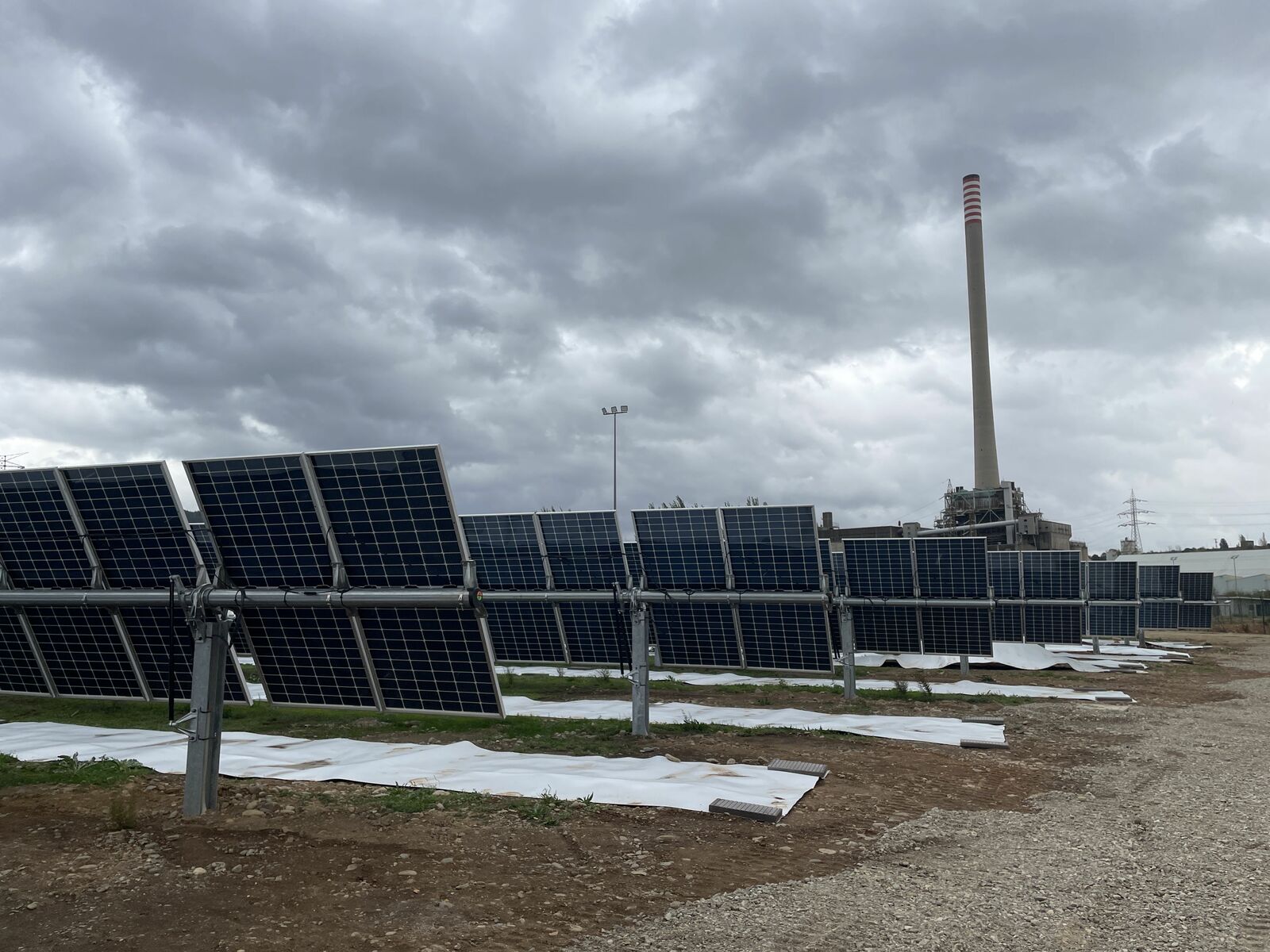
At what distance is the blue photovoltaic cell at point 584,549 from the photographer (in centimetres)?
2477

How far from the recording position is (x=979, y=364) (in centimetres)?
9212

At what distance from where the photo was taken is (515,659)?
28625 mm

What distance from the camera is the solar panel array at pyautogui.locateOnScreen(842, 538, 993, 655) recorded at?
30250mm

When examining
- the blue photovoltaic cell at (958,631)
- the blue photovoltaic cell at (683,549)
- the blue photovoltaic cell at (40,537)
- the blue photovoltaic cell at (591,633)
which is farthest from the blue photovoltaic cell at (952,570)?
the blue photovoltaic cell at (40,537)

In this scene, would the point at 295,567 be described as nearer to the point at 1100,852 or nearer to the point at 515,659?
the point at 1100,852

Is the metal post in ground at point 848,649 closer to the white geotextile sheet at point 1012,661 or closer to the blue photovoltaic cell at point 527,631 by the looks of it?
the blue photovoltaic cell at point 527,631

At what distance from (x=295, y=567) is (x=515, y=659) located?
52.1ft

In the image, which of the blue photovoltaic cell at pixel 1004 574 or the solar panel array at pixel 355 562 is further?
the blue photovoltaic cell at pixel 1004 574

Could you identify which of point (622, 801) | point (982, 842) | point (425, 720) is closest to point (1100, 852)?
point (982, 842)

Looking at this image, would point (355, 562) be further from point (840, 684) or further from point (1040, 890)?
point (840, 684)

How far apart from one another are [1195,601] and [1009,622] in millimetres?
23926

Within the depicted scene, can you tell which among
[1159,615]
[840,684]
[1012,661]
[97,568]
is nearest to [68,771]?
[97,568]

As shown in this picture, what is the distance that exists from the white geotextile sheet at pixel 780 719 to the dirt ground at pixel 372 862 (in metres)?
5.09

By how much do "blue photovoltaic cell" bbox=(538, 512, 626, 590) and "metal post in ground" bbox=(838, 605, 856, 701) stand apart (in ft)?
22.3
